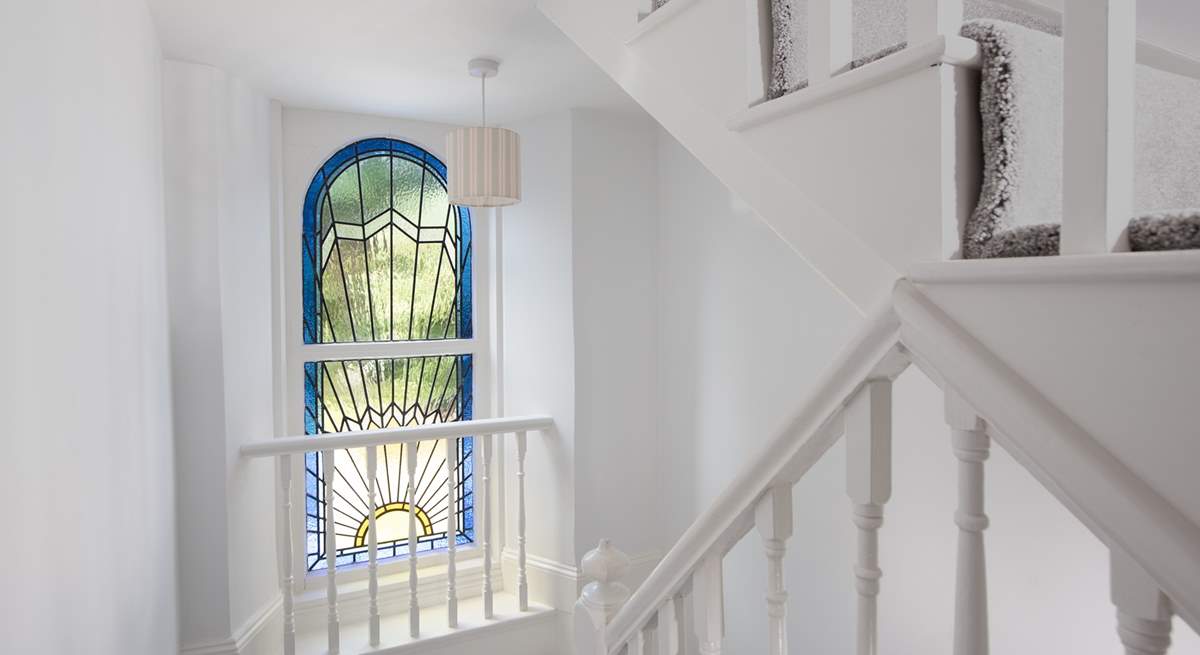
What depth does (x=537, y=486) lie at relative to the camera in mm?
3252

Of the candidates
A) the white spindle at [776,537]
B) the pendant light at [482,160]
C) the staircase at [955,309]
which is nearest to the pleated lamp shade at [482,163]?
the pendant light at [482,160]

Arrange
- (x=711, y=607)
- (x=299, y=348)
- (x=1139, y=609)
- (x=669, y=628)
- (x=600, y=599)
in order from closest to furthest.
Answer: (x=1139, y=609) → (x=711, y=607) → (x=669, y=628) → (x=600, y=599) → (x=299, y=348)

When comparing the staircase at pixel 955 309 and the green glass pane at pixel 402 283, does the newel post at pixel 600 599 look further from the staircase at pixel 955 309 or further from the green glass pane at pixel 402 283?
the green glass pane at pixel 402 283

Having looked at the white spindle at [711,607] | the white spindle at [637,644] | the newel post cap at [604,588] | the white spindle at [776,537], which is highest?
the white spindle at [776,537]

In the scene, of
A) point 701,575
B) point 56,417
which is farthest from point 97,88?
point 701,575

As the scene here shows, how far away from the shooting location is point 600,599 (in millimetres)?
1376

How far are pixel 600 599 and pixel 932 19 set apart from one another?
3.70 ft

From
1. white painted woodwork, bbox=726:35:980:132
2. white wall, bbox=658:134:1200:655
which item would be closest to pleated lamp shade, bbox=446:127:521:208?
white wall, bbox=658:134:1200:655

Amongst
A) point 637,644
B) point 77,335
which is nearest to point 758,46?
point 637,644

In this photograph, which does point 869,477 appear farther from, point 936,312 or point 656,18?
point 656,18

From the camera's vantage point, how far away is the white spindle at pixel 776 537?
0.90m

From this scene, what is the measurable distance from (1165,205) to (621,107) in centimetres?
244

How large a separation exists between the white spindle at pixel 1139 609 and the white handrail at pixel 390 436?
8.31 ft

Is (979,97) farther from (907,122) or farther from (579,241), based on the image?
(579,241)
